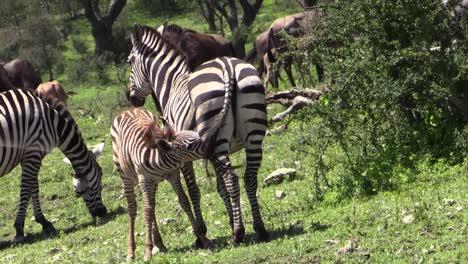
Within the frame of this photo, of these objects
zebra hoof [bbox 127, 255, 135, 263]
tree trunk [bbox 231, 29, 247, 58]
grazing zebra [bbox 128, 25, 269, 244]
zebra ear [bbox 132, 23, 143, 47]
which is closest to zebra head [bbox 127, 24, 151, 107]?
zebra ear [bbox 132, 23, 143, 47]

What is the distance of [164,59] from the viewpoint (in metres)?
10.2

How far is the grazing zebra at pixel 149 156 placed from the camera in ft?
28.1

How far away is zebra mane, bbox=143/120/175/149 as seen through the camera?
8.65 metres

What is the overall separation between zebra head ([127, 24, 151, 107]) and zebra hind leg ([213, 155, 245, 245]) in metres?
2.21

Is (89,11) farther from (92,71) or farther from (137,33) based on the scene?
(137,33)

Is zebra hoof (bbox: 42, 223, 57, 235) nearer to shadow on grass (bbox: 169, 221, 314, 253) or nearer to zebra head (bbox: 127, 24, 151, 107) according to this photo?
zebra head (bbox: 127, 24, 151, 107)

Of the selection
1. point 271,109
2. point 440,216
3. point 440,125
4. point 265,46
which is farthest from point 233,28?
point 440,216

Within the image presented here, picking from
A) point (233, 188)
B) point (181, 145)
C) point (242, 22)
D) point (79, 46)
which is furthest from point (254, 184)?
point (79, 46)

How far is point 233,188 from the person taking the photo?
8625 mm

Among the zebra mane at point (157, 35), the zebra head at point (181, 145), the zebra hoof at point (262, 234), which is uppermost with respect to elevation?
the zebra mane at point (157, 35)

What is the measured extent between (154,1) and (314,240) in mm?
44258

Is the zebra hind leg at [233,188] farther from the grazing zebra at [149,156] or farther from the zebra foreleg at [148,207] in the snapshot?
the zebra foreleg at [148,207]

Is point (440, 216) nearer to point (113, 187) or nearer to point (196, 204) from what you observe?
point (196, 204)

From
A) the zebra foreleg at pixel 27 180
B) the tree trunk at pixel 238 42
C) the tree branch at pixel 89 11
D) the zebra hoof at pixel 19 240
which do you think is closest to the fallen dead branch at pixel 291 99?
the zebra foreleg at pixel 27 180
